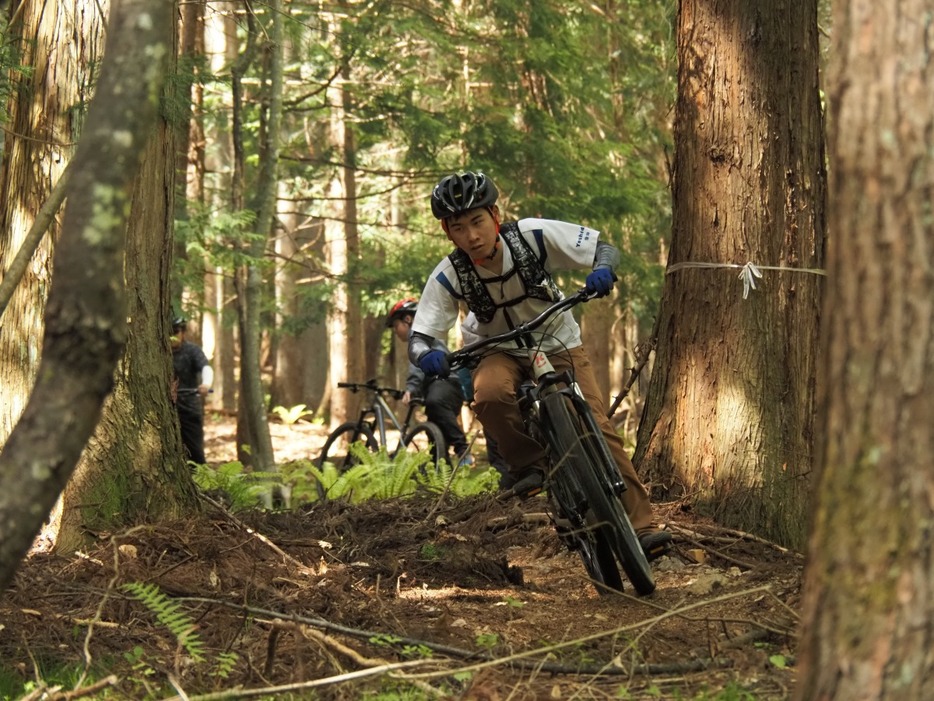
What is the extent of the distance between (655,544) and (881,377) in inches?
137

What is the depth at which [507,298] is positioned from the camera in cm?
648

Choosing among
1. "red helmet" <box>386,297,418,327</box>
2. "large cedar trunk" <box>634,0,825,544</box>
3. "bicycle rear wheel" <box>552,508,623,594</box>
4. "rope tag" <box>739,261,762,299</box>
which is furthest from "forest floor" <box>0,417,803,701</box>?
"red helmet" <box>386,297,418,327</box>

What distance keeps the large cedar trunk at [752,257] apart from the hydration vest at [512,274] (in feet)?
4.34

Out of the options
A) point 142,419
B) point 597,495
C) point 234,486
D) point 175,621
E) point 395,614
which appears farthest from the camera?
point 234,486

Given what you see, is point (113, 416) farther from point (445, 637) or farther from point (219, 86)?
point (219, 86)

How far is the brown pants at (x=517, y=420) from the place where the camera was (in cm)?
629

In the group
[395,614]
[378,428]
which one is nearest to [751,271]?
[395,614]

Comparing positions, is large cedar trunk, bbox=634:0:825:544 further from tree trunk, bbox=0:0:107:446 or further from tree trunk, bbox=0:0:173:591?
tree trunk, bbox=0:0:173:591

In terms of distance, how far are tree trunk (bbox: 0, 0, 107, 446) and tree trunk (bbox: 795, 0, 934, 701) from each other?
470 centimetres

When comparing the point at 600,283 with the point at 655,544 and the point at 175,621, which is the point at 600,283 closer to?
the point at 655,544

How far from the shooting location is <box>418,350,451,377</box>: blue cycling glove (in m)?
6.01

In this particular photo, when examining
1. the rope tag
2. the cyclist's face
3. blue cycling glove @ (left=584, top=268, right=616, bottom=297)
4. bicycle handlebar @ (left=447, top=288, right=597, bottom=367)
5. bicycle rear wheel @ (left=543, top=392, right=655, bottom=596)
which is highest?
the cyclist's face

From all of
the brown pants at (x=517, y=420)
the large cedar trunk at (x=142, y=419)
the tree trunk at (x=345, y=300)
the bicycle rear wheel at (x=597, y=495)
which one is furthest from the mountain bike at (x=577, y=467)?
the tree trunk at (x=345, y=300)

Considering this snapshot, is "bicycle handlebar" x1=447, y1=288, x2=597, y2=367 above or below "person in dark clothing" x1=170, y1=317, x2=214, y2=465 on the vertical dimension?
above
